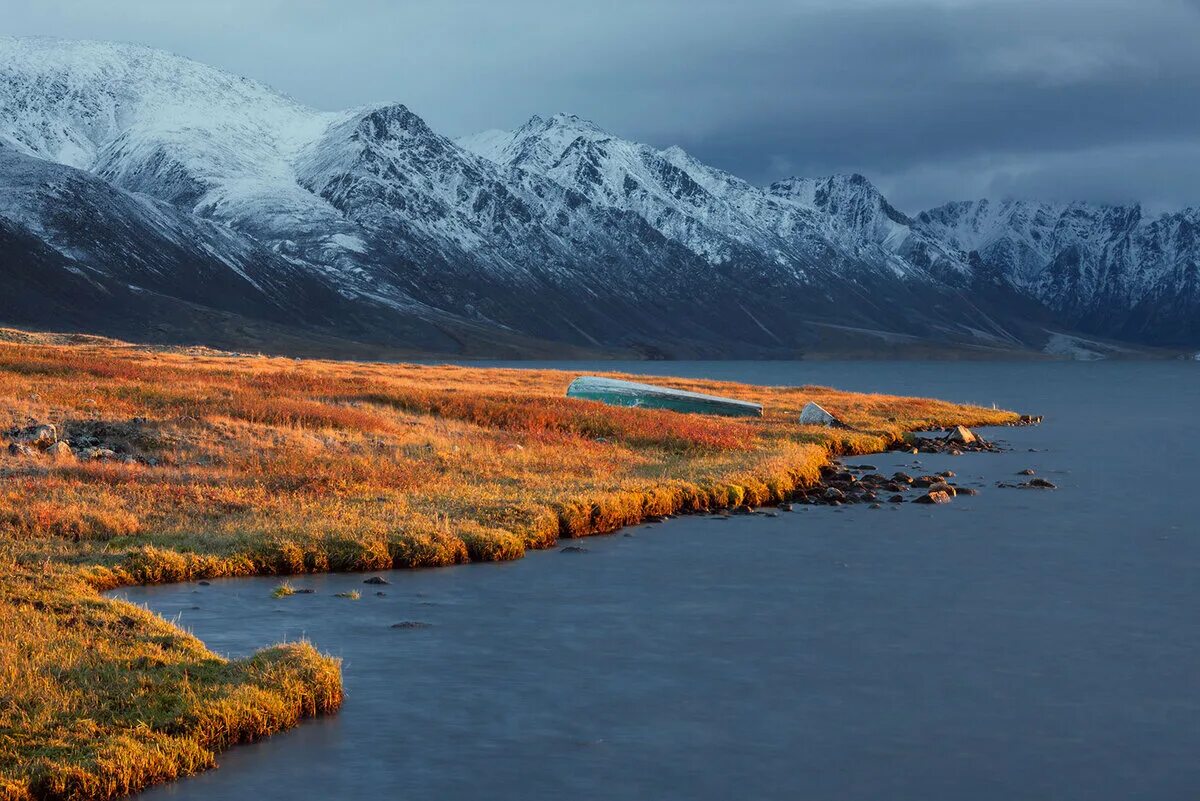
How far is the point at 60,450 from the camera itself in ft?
125

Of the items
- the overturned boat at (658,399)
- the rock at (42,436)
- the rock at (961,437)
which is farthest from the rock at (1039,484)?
the rock at (42,436)

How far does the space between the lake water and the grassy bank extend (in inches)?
39.5

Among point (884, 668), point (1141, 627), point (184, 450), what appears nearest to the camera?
point (884, 668)

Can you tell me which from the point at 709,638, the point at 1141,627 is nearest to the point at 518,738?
the point at 709,638

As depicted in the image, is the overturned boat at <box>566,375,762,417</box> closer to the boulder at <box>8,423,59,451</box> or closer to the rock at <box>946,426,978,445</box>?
the rock at <box>946,426,978,445</box>

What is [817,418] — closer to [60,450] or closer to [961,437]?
[961,437]

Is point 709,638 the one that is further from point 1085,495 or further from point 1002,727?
point 1085,495

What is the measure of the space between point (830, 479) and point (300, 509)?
2494 centimetres

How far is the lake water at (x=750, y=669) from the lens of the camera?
17375mm

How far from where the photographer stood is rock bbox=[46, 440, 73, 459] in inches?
1480

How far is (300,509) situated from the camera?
32.8 metres

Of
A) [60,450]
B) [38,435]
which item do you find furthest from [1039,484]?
[38,435]

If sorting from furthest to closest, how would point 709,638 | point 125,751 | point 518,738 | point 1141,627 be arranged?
point 1141,627 < point 709,638 < point 518,738 < point 125,751

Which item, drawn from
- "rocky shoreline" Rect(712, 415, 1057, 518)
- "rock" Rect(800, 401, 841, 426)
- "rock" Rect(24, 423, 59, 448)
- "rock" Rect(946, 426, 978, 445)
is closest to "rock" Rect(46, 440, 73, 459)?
"rock" Rect(24, 423, 59, 448)
